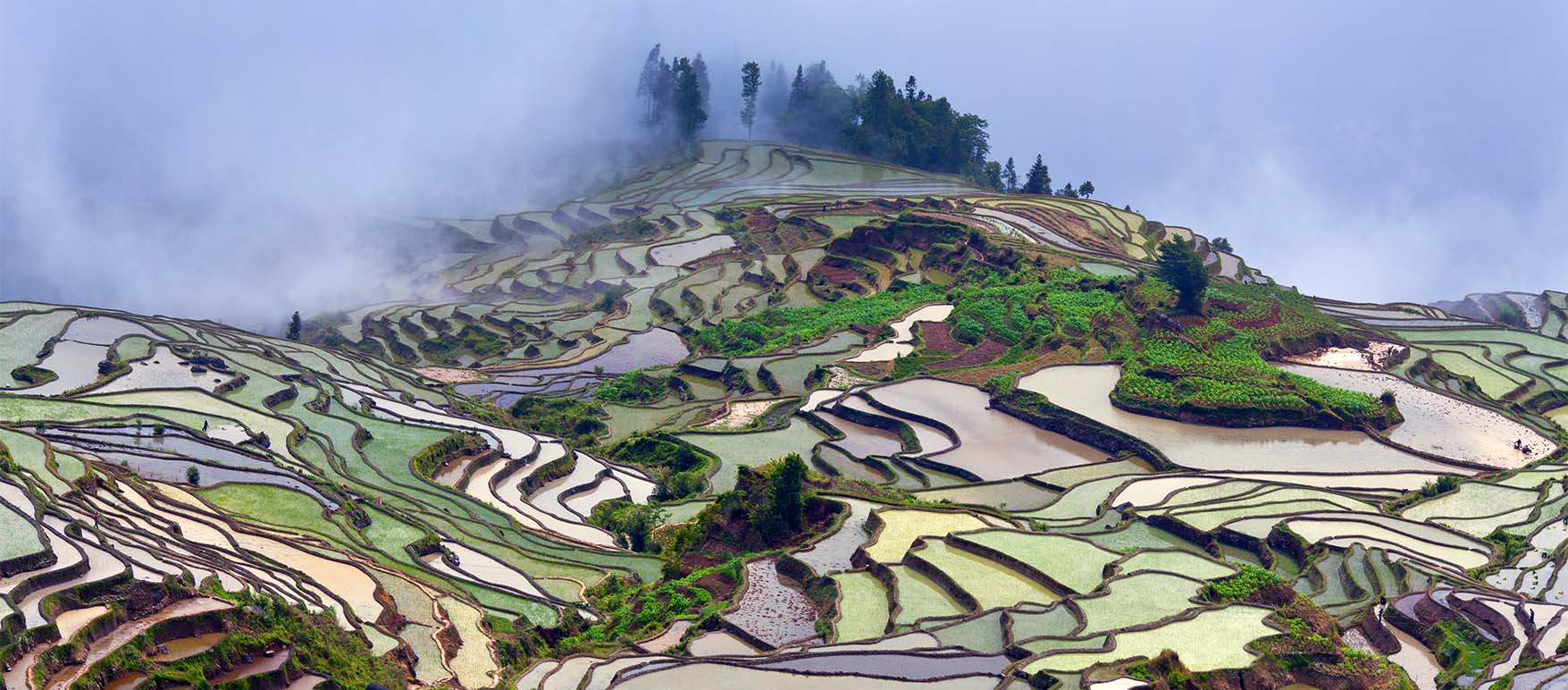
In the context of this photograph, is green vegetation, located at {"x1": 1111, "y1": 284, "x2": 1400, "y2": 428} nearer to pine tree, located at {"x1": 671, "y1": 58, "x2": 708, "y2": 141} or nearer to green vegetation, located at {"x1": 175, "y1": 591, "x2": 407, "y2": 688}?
green vegetation, located at {"x1": 175, "y1": 591, "x2": 407, "y2": 688}

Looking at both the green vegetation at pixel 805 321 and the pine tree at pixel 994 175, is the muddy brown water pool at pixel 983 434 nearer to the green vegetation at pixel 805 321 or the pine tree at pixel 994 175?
the green vegetation at pixel 805 321

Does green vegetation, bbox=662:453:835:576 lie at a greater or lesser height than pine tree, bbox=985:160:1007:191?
lesser

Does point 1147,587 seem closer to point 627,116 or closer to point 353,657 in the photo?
point 353,657

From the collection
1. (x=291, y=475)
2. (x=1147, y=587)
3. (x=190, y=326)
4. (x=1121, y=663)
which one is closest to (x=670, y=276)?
(x=190, y=326)

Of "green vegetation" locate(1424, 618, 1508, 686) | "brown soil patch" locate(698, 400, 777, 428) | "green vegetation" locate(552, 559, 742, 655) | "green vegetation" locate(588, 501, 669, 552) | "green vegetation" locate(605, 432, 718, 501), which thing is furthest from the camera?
"brown soil patch" locate(698, 400, 777, 428)

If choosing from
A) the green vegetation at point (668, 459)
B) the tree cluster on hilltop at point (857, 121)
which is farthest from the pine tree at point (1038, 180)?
the green vegetation at point (668, 459)

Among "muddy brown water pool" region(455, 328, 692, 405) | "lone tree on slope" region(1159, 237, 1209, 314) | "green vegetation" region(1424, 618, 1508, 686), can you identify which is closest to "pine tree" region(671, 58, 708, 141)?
"muddy brown water pool" region(455, 328, 692, 405)

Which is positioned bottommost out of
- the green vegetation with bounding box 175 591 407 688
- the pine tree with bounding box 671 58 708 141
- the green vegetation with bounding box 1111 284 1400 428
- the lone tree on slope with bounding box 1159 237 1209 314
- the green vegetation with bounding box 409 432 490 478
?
the green vegetation with bounding box 409 432 490 478
